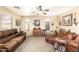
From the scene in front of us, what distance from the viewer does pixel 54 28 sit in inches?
91.4

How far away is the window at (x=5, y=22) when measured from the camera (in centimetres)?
Answer: 199

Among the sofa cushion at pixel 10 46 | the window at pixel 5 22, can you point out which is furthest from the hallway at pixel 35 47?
the window at pixel 5 22

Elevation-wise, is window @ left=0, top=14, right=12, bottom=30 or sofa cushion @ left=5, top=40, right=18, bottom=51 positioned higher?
window @ left=0, top=14, right=12, bottom=30

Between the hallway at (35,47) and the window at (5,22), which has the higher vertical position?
the window at (5,22)

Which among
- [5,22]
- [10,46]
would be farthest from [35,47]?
[5,22]

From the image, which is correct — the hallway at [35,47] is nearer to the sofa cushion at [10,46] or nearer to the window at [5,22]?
the sofa cushion at [10,46]

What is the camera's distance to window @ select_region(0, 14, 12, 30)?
199 centimetres

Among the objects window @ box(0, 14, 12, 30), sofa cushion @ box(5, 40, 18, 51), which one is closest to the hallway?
sofa cushion @ box(5, 40, 18, 51)

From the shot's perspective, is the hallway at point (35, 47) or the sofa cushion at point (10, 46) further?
the hallway at point (35, 47)

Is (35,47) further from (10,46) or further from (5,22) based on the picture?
(5,22)

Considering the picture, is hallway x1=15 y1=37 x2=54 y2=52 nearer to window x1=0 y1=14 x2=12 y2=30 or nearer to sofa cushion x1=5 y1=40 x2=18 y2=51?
sofa cushion x1=5 y1=40 x2=18 y2=51

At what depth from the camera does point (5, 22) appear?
1.97m
